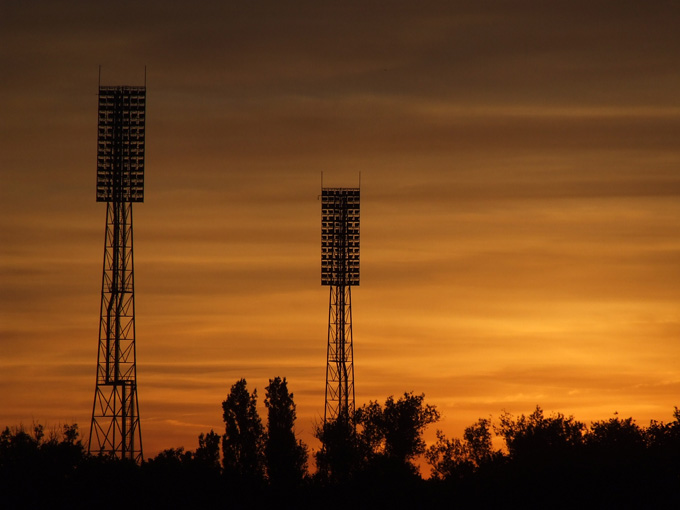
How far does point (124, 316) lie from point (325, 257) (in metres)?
24.5

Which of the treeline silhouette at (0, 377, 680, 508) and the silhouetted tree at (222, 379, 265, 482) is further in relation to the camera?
the silhouetted tree at (222, 379, 265, 482)

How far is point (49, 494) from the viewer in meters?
81.8

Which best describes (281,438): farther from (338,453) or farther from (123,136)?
(123,136)

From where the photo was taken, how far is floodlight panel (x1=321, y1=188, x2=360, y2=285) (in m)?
111

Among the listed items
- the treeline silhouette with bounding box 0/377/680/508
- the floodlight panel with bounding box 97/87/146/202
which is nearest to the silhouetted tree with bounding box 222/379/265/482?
the treeline silhouette with bounding box 0/377/680/508

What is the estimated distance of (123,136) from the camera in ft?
314

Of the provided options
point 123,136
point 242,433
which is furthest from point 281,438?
point 123,136

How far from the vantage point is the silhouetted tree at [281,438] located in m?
108

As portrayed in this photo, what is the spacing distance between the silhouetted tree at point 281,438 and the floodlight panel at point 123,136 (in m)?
26.3

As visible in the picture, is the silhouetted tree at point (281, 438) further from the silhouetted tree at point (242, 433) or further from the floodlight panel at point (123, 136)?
the floodlight panel at point (123, 136)

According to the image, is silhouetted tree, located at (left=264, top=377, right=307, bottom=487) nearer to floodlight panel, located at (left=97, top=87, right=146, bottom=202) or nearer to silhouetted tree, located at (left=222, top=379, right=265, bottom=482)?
silhouetted tree, located at (left=222, top=379, right=265, bottom=482)

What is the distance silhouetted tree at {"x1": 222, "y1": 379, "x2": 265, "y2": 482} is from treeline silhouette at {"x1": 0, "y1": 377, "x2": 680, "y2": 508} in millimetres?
84

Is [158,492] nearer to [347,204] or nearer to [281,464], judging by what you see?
[281,464]

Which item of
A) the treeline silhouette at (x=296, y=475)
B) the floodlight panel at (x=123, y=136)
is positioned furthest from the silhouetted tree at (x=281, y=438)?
the floodlight panel at (x=123, y=136)
